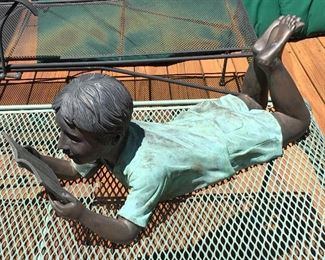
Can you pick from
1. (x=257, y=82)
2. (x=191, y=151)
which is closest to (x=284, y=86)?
(x=257, y=82)

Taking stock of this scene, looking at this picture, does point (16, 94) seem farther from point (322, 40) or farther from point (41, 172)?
point (322, 40)

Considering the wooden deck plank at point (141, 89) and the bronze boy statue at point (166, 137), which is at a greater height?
the bronze boy statue at point (166, 137)

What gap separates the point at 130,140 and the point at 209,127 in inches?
11.3

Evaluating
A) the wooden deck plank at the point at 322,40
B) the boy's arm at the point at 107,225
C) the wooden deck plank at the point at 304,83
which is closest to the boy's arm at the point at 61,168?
the boy's arm at the point at 107,225

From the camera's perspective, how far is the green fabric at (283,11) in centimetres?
307

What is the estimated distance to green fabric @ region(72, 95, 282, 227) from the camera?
111 centimetres

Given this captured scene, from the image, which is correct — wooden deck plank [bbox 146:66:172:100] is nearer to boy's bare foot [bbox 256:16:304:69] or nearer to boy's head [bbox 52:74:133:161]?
boy's bare foot [bbox 256:16:304:69]

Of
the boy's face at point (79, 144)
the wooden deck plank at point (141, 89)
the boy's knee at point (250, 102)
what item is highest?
the boy's face at point (79, 144)

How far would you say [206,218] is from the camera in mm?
1308

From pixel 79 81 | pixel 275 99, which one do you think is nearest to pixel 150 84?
pixel 275 99

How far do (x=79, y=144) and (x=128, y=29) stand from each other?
68.8 inches

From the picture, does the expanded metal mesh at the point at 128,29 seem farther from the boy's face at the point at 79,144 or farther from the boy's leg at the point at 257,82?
the boy's face at the point at 79,144

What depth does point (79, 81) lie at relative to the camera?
38.6 inches

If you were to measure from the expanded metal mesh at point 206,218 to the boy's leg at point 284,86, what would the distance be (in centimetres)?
11
